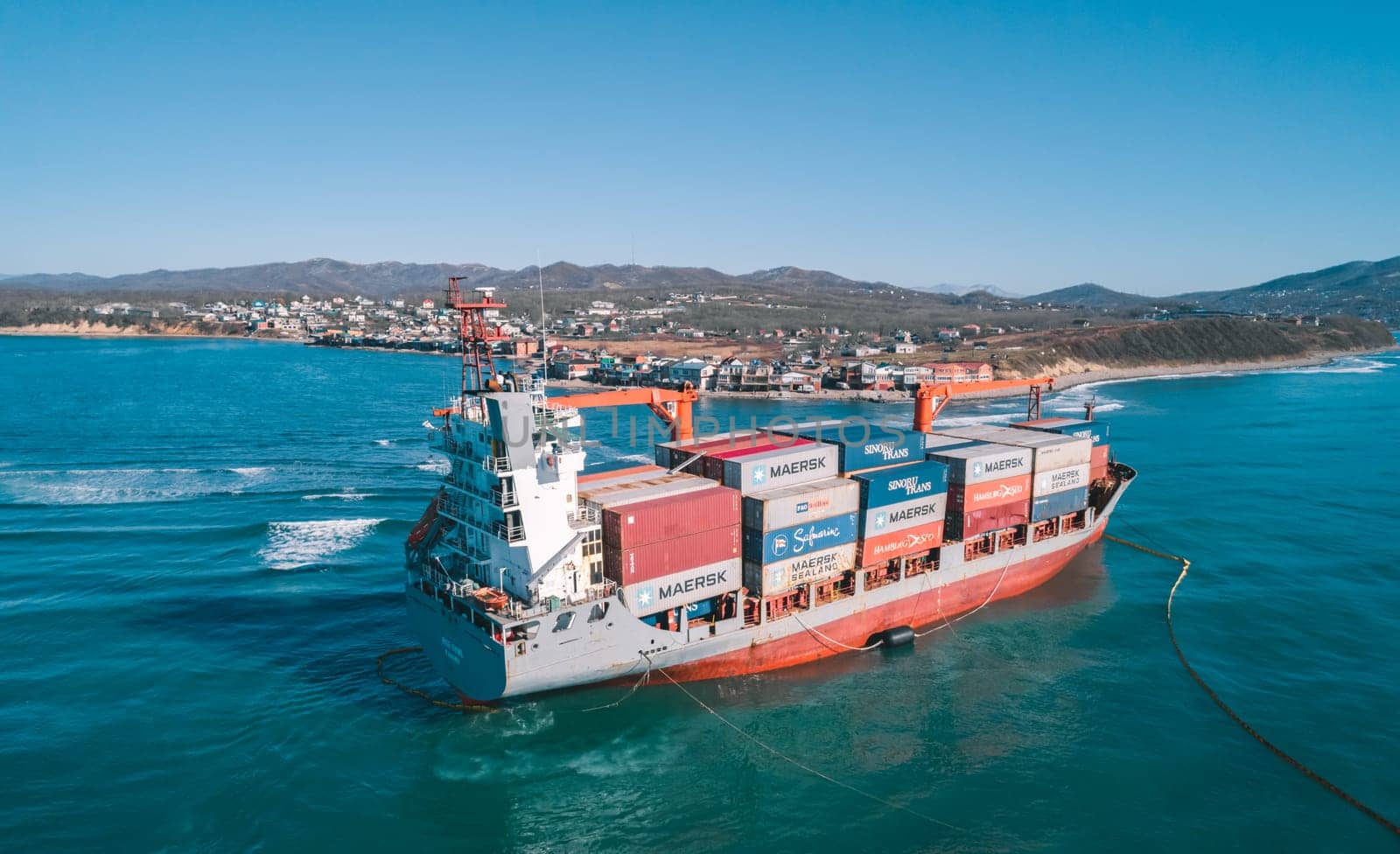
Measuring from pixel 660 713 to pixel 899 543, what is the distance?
13.4 m

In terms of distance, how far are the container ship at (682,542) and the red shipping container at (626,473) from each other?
13 centimetres

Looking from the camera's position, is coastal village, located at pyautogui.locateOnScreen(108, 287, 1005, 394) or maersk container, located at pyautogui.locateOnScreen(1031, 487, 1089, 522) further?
coastal village, located at pyautogui.locateOnScreen(108, 287, 1005, 394)

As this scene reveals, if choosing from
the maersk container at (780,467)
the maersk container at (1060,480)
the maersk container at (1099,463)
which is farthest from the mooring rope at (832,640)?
the maersk container at (1099,463)

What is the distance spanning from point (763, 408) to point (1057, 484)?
5926cm

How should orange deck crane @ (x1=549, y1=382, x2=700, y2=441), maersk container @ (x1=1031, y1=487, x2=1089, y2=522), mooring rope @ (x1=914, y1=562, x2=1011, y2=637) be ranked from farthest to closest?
maersk container @ (x1=1031, y1=487, x2=1089, y2=522)
orange deck crane @ (x1=549, y1=382, x2=700, y2=441)
mooring rope @ (x1=914, y1=562, x2=1011, y2=637)

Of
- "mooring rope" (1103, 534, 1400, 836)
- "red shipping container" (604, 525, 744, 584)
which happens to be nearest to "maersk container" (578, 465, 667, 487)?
"red shipping container" (604, 525, 744, 584)

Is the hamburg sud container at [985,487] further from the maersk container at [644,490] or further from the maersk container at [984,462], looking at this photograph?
the maersk container at [644,490]

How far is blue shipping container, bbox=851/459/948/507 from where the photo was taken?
33750mm

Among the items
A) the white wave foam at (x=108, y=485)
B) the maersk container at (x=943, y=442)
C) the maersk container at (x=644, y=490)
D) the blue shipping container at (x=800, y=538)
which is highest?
the maersk container at (x=943, y=442)

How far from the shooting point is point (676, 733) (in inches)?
1107

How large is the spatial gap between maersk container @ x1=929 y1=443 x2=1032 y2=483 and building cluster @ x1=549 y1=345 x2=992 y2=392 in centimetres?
6729

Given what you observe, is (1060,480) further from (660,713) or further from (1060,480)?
(660,713)

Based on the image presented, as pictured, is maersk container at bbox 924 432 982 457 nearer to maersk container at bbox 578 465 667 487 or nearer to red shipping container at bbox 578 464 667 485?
red shipping container at bbox 578 464 667 485

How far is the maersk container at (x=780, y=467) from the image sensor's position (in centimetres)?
3142
